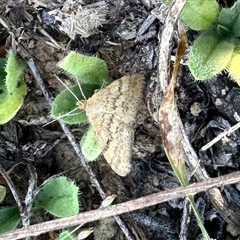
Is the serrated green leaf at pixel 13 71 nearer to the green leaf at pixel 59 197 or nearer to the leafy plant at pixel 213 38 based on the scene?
the green leaf at pixel 59 197

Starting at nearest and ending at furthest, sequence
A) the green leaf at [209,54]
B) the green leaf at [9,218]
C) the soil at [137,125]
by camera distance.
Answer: the green leaf at [209,54] < the soil at [137,125] < the green leaf at [9,218]

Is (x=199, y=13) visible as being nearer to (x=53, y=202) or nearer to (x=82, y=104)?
(x=82, y=104)

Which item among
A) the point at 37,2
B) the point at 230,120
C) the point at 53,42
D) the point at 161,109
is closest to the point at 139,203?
the point at 161,109

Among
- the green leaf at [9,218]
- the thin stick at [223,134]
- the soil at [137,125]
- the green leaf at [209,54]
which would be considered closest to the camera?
the green leaf at [209,54]

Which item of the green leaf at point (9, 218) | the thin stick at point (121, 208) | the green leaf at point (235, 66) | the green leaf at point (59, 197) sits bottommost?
the green leaf at point (9, 218)

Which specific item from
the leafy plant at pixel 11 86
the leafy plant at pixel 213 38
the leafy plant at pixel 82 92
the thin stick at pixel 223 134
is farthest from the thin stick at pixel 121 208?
the leafy plant at pixel 11 86

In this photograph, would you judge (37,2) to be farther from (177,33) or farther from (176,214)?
(176,214)

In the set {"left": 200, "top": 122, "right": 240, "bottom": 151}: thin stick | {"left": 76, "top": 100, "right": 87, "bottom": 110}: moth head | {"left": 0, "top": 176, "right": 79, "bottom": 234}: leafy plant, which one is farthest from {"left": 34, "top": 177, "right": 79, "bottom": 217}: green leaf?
{"left": 200, "top": 122, "right": 240, "bottom": 151}: thin stick

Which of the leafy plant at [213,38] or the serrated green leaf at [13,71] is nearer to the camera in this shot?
the leafy plant at [213,38]
